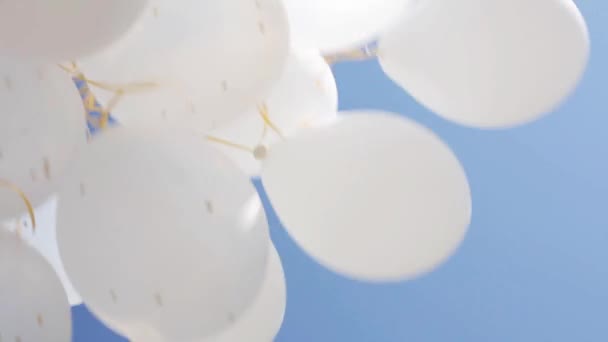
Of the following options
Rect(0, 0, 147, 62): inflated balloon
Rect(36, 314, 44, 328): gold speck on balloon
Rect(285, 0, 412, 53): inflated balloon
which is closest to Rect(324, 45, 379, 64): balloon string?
Rect(285, 0, 412, 53): inflated balloon

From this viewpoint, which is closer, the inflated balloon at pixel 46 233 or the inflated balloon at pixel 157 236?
the inflated balloon at pixel 157 236

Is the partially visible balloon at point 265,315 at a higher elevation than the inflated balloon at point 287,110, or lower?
lower

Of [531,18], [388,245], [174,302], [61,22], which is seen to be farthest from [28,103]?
[531,18]

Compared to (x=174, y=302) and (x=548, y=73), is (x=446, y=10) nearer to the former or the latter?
(x=548, y=73)

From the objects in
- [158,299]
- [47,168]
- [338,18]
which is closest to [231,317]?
[158,299]

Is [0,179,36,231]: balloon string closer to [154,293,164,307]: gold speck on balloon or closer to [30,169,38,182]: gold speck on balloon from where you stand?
[30,169,38,182]: gold speck on balloon

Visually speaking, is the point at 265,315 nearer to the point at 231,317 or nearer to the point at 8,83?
the point at 231,317

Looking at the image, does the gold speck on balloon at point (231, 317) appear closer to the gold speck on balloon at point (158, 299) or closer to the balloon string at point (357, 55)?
the gold speck on balloon at point (158, 299)

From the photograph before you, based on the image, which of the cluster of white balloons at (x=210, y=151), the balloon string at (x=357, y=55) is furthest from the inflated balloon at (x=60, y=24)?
the balloon string at (x=357, y=55)
